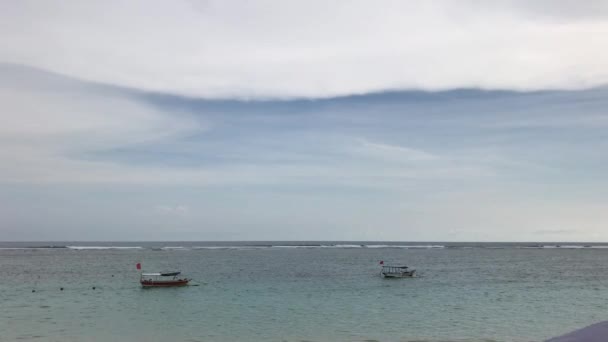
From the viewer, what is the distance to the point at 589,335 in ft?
44.7

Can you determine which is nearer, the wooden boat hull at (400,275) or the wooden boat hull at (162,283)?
the wooden boat hull at (162,283)

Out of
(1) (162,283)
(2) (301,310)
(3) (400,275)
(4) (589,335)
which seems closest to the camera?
(4) (589,335)

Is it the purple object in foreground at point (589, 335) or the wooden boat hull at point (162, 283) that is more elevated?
the purple object in foreground at point (589, 335)

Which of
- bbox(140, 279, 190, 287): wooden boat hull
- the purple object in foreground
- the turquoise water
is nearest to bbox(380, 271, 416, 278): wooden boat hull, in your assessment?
the turquoise water

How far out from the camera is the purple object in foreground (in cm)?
1328

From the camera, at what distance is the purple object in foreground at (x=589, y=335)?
13284 mm

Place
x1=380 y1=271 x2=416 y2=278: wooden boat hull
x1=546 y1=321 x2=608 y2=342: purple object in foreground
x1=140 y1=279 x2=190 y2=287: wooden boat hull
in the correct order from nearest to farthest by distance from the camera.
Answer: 1. x1=546 y1=321 x2=608 y2=342: purple object in foreground
2. x1=140 y1=279 x2=190 y2=287: wooden boat hull
3. x1=380 y1=271 x2=416 y2=278: wooden boat hull

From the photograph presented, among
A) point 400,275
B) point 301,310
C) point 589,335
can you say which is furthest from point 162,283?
point 589,335

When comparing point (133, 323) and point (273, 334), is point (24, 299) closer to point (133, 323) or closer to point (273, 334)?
point (133, 323)

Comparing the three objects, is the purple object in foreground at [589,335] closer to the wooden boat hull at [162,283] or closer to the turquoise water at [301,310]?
the turquoise water at [301,310]

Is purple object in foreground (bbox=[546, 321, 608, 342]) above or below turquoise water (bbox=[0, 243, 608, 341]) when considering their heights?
above

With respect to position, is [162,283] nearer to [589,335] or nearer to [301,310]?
[301,310]

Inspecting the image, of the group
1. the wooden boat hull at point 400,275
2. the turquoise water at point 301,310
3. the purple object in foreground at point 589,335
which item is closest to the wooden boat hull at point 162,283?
the turquoise water at point 301,310

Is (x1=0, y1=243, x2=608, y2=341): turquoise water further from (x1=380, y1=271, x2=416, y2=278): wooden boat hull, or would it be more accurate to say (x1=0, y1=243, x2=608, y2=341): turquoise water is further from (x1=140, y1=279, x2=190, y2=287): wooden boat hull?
(x1=380, y1=271, x2=416, y2=278): wooden boat hull
